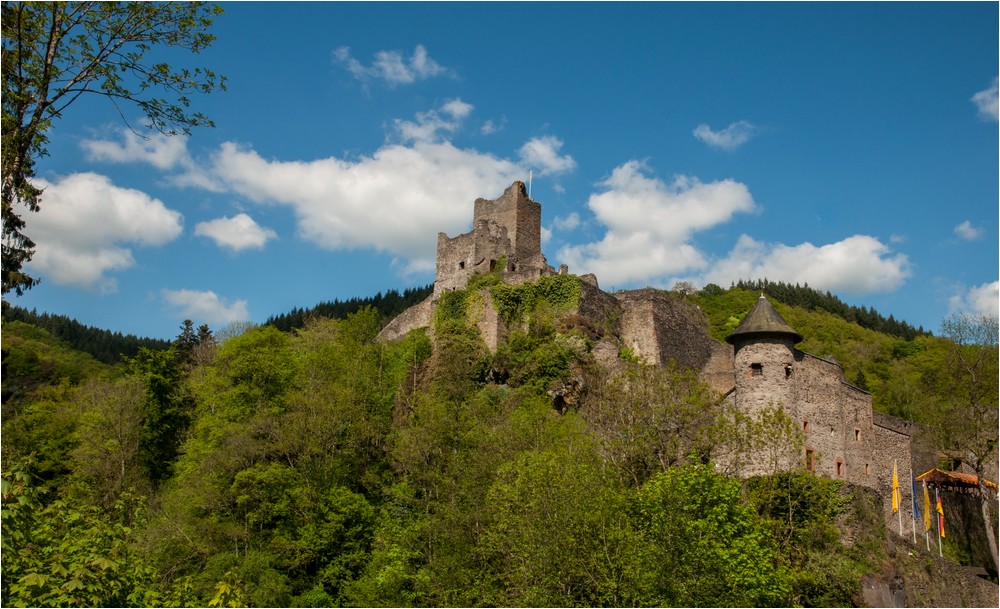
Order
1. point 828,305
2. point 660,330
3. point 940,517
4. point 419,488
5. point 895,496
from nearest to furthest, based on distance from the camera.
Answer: point 895,496, point 419,488, point 940,517, point 660,330, point 828,305

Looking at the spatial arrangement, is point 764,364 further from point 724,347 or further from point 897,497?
point 724,347

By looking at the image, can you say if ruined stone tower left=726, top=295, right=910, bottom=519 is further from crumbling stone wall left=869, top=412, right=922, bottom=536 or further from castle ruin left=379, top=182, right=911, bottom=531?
crumbling stone wall left=869, top=412, right=922, bottom=536

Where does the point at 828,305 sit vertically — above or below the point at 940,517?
above

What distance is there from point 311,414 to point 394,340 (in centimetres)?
1504

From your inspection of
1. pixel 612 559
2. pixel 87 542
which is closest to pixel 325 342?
pixel 612 559

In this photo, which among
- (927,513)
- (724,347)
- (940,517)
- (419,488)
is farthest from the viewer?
(724,347)

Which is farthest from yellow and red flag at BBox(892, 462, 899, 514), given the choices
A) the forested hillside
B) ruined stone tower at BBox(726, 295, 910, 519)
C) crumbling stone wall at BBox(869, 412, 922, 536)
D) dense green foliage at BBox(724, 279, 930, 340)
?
dense green foliage at BBox(724, 279, 930, 340)

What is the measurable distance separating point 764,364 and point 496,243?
24254 mm

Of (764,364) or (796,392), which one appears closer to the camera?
(796,392)

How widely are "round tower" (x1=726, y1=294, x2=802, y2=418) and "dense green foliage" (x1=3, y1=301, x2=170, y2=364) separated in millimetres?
79242

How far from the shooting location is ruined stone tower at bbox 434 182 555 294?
47312 mm

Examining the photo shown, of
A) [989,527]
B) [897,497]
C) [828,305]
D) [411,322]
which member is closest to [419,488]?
[897,497]

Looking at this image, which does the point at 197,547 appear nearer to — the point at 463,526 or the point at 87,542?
the point at 463,526

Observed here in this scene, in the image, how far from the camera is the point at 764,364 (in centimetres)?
2664
